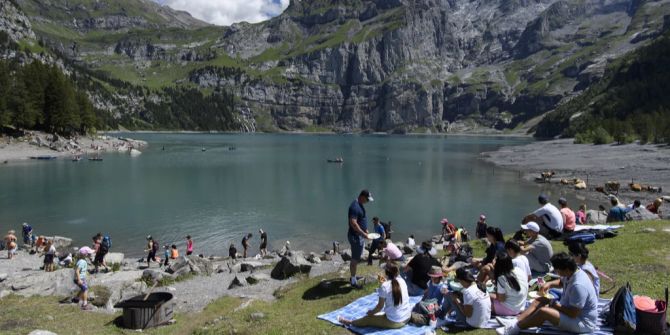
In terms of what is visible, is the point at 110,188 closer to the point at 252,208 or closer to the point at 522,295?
the point at 252,208

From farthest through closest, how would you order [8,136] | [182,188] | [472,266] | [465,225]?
A: [8,136], [182,188], [465,225], [472,266]

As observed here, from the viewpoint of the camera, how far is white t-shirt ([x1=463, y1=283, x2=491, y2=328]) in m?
12.8

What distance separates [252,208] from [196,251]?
782 inches

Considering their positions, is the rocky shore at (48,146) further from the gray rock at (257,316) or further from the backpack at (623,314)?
the backpack at (623,314)

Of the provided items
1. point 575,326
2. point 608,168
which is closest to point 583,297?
point 575,326

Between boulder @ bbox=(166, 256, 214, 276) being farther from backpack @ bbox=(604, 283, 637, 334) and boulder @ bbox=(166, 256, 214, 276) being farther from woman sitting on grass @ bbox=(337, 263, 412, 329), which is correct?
backpack @ bbox=(604, 283, 637, 334)

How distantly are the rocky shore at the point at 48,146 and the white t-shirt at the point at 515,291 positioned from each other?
4537 inches

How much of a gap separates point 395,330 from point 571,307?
15.2ft

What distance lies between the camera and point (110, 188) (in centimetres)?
7306

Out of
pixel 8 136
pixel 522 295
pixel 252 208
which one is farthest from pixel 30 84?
pixel 522 295

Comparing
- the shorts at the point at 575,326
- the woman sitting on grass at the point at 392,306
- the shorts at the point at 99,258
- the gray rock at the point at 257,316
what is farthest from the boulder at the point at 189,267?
the shorts at the point at 575,326

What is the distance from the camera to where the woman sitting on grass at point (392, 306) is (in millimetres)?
13344

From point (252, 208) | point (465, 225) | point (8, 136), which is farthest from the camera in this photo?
point (8, 136)

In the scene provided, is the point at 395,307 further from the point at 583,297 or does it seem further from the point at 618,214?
the point at 618,214
